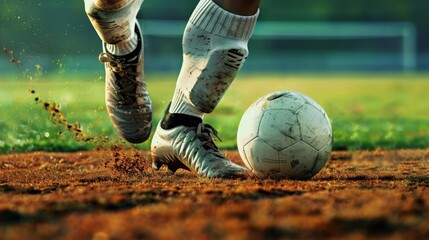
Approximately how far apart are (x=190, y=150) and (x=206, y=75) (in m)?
0.39

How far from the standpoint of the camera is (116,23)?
152 inches

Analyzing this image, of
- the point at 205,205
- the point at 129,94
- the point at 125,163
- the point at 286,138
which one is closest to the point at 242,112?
the point at 129,94

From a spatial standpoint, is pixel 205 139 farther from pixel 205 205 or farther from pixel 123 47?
pixel 205 205

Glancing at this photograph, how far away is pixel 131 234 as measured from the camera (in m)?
2.04

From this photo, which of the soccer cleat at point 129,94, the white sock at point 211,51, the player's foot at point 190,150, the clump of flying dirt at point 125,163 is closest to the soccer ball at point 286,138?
the player's foot at point 190,150

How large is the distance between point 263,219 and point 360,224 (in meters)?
0.28

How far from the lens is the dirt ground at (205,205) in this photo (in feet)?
6.79

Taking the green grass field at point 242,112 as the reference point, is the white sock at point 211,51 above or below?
above

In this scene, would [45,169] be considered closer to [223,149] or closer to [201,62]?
[201,62]

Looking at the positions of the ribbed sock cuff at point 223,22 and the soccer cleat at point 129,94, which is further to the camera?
the soccer cleat at point 129,94

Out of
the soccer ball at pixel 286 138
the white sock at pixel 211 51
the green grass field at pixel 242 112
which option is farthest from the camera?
the green grass field at pixel 242 112

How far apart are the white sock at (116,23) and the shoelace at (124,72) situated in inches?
1.6

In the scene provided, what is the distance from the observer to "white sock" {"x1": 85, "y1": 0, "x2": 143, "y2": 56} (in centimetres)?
378

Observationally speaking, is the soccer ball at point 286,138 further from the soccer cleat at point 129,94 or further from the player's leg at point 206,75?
the soccer cleat at point 129,94
